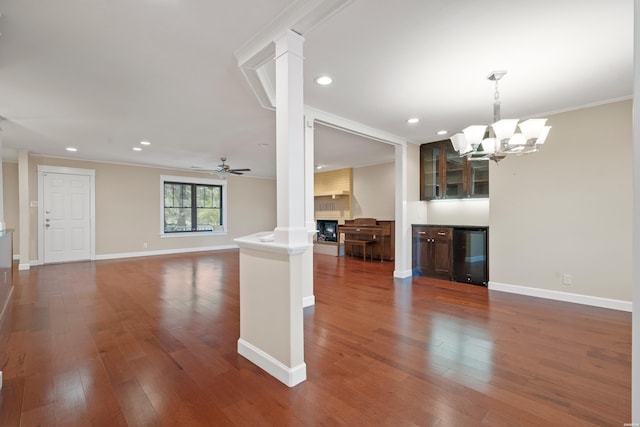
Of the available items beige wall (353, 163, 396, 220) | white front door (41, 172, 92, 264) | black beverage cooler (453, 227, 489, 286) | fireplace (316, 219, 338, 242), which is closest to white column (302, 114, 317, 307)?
black beverage cooler (453, 227, 489, 286)

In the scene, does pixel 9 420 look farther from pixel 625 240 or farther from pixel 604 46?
pixel 625 240

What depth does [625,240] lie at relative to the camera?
3.28 metres

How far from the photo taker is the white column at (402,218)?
5035 millimetres

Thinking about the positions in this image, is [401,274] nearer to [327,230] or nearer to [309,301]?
[309,301]

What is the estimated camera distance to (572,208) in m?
3.60

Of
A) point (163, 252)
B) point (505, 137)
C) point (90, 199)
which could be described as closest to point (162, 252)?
point (163, 252)

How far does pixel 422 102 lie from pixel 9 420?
14.0 ft

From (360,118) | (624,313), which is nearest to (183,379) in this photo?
(360,118)

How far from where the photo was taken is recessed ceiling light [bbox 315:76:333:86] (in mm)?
2719

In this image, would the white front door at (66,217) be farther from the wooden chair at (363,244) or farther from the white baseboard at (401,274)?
the white baseboard at (401,274)

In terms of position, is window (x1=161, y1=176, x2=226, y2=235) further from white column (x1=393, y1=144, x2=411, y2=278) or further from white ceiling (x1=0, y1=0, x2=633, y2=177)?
white column (x1=393, y1=144, x2=411, y2=278)

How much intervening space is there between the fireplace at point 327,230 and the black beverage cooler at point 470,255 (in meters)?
4.21

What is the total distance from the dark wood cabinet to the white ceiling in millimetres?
1807

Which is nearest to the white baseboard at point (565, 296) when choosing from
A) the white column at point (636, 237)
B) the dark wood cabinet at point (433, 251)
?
the dark wood cabinet at point (433, 251)
